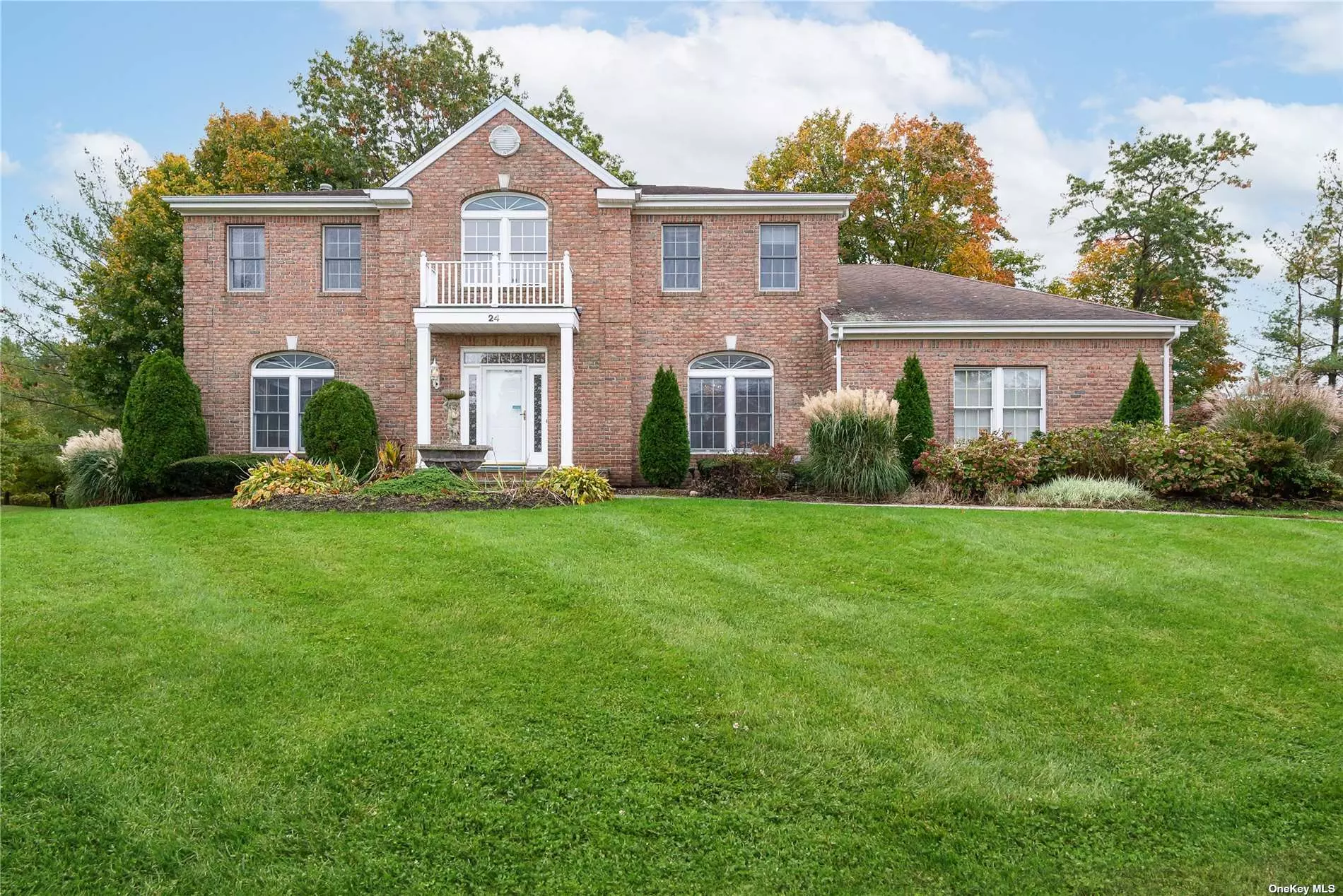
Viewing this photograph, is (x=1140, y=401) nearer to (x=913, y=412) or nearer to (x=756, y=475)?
(x=913, y=412)

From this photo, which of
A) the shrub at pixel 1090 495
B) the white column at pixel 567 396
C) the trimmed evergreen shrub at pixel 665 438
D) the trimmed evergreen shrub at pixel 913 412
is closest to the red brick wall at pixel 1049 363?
the trimmed evergreen shrub at pixel 913 412

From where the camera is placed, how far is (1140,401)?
48.0 ft

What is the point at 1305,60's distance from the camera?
11031mm

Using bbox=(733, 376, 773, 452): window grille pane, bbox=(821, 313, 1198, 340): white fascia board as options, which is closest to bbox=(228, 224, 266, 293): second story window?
bbox=(733, 376, 773, 452): window grille pane

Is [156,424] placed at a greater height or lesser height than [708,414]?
lesser

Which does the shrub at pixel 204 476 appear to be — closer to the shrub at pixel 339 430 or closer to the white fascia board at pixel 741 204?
the shrub at pixel 339 430

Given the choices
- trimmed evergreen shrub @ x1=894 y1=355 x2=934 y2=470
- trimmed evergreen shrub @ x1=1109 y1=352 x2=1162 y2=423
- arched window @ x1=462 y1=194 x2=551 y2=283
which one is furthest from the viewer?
arched window @ x1=462 y1=194 x2=551 y2=283

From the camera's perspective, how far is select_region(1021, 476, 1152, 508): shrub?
11273 millimetres

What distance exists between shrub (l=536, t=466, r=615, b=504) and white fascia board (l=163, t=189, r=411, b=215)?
8.01m

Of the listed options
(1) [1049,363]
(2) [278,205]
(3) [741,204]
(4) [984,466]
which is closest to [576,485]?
(4) [984,466]

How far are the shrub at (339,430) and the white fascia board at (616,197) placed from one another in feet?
20.2

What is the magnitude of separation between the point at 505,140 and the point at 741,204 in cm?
499

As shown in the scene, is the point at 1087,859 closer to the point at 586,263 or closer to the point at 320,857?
the point at 320,857

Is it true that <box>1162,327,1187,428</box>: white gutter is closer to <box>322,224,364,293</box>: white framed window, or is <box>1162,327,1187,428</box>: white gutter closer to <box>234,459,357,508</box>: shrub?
<box>234,459,357,508</box>: shrub
